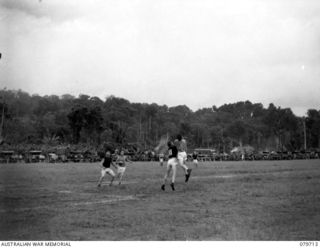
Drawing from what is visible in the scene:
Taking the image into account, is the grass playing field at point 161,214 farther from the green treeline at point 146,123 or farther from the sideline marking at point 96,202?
the green treeline at point 146,123

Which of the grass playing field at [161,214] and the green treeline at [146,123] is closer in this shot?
the grass playing field at [161,214]

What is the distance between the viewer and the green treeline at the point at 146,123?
78.4 meters

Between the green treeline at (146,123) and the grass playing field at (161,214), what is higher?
the green treeline at (146,123)

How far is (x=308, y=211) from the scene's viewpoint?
450 inches

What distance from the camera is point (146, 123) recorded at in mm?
115500

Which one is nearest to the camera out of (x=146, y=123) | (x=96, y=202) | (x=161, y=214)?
(x=161, y=214)

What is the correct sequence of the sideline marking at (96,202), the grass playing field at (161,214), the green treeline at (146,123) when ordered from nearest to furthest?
the grass playing field at (161,214) → the sideline marking at (96,202) → the green treeline at (146,123)

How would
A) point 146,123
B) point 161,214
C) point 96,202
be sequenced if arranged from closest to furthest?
point 161,214
point 96,202
point 146,123

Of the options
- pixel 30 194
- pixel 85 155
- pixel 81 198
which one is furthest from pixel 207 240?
pixel 85 155

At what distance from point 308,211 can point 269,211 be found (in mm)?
929

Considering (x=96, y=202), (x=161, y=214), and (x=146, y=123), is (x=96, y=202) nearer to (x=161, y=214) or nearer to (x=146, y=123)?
(x=161, y=214)

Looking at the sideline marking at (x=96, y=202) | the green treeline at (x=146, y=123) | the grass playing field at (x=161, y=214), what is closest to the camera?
the grass playing field at (x=161, y=214)

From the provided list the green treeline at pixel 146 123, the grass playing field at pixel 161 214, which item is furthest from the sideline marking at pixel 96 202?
the green treeline at pixel 146 123

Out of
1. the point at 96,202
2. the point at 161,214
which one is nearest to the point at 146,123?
the point at 96,202
